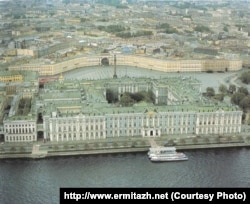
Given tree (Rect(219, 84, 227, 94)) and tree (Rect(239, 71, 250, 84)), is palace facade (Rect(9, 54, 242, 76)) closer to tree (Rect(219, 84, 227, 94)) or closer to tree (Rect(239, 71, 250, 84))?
tree (Rect(239, 71, 250, 84))

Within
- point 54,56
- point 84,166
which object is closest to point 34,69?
point 54,56

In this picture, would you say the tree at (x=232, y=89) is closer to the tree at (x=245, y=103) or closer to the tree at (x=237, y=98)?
the tree at (x=237, y=98)

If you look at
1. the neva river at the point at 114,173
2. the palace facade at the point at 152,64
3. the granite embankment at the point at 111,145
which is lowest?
the neva river at the point at 114,173

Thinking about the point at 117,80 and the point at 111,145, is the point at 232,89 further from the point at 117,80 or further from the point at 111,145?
the point at 111,145

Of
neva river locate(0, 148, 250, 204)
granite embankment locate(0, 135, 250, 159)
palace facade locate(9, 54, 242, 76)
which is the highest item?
palace facade locate(9, 54, 242, 76)

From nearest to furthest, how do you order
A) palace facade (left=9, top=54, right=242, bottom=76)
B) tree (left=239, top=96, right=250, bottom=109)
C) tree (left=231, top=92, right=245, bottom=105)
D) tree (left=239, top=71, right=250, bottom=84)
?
tree (left=239, top=96, right=250, bottom=109)
tree (left=231, top=92, right=245, bottom=105)
tree (left=239, top=71, right=250, bottom=84)
palace facade (left=9, top=54, right=242, bottom=76)

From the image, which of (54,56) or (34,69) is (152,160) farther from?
(54,56)

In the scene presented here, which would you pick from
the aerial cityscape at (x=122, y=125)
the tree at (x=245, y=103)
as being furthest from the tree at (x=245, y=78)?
the tree at (x=245, y=103)

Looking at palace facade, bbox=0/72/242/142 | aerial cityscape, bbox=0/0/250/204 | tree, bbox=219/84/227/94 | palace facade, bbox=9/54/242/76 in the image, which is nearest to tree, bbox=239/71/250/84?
aerial cityscape, bbox=0/0/250/204
